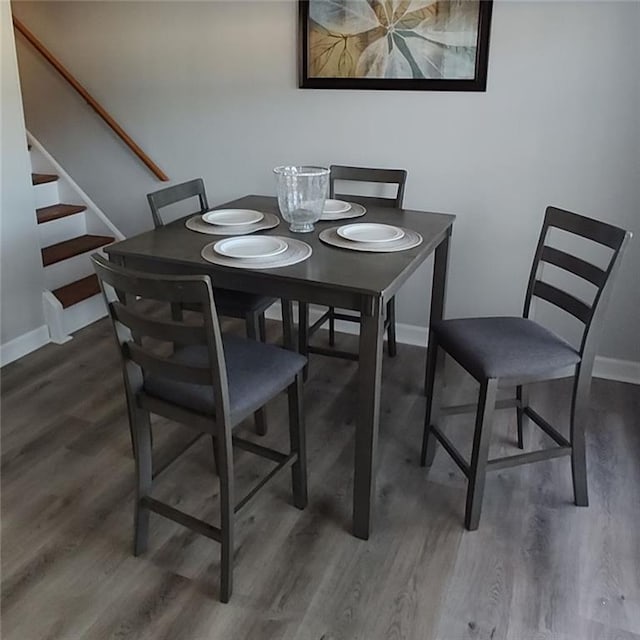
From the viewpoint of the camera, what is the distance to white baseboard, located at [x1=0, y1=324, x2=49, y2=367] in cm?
308

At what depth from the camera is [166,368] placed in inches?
64.4

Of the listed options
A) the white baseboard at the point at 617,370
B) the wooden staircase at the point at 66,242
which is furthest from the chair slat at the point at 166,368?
the white baseboard at the point at 617,370

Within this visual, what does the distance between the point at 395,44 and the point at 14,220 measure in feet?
6.60

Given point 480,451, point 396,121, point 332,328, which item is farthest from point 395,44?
point 480,451

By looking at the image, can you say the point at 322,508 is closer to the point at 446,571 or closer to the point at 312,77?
the point at 446,571

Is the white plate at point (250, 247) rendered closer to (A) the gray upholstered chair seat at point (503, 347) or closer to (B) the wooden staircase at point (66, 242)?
(A) the gray upholstered chair seat at point (503, 347)

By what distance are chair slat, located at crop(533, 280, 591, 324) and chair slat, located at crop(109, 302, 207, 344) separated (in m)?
1.18

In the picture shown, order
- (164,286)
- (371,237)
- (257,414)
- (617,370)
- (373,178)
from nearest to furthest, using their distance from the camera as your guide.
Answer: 1. (164,286)
2. (371,237)
3. (257,414)
4. (373,178)
5. (617,370)

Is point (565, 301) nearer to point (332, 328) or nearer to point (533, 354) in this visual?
point (533, 354)

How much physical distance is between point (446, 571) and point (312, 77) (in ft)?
7.75

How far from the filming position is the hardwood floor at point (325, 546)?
168 cm

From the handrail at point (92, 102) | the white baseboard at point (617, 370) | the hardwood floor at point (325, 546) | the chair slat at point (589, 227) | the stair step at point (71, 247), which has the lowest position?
the hardwood floor at point (325, 546)

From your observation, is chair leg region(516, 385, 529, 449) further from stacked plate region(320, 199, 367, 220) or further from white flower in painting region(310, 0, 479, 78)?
white flower in painting region(310, 0, 479, 78)

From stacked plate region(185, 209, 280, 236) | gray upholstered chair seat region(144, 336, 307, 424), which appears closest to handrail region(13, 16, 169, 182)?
stacked plate region(185, 209, 280, 236)
